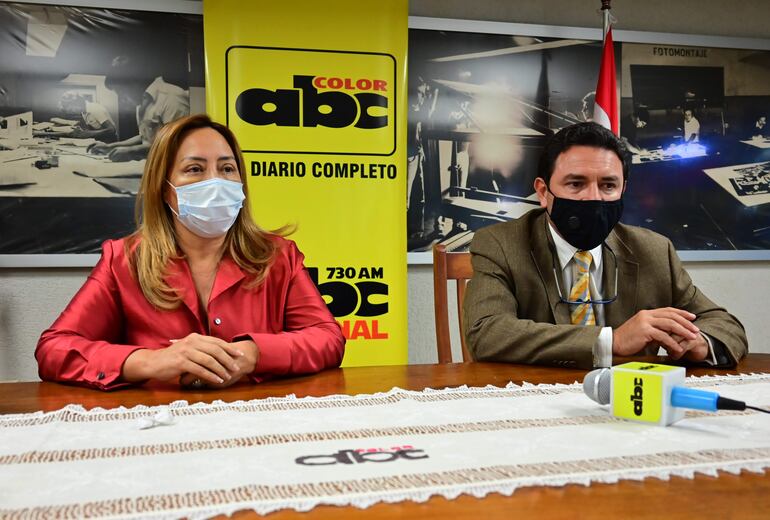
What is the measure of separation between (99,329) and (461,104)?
2.40 m

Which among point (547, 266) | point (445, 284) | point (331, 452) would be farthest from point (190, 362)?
point (547, 266)

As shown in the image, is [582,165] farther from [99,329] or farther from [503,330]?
[99,329]

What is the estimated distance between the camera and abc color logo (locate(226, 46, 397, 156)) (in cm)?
301

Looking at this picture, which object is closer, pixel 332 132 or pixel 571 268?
pixel 571 268

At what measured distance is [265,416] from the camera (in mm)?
1092

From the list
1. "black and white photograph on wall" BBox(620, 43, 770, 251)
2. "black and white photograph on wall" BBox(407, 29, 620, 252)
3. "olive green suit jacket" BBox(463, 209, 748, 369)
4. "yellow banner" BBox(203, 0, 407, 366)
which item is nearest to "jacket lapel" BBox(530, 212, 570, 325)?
"olive green suit jacket" BBox(463, 209, 748, 369)

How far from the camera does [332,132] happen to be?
309 cm

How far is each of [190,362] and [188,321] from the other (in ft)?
1.32

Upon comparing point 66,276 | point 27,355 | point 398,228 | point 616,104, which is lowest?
point 27,355

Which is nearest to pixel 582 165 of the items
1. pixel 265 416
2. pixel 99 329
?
pixel 265 416

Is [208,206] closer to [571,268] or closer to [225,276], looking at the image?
[225,276]

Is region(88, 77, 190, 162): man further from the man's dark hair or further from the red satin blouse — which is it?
the man's dark hair

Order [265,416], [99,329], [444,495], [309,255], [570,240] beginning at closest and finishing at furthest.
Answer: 1. [444,495]
2. [265,416]
3. [99,329]
4. [570,240]
5. [309,255]

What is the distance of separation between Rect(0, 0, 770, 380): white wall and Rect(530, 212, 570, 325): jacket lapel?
1.64 metres
